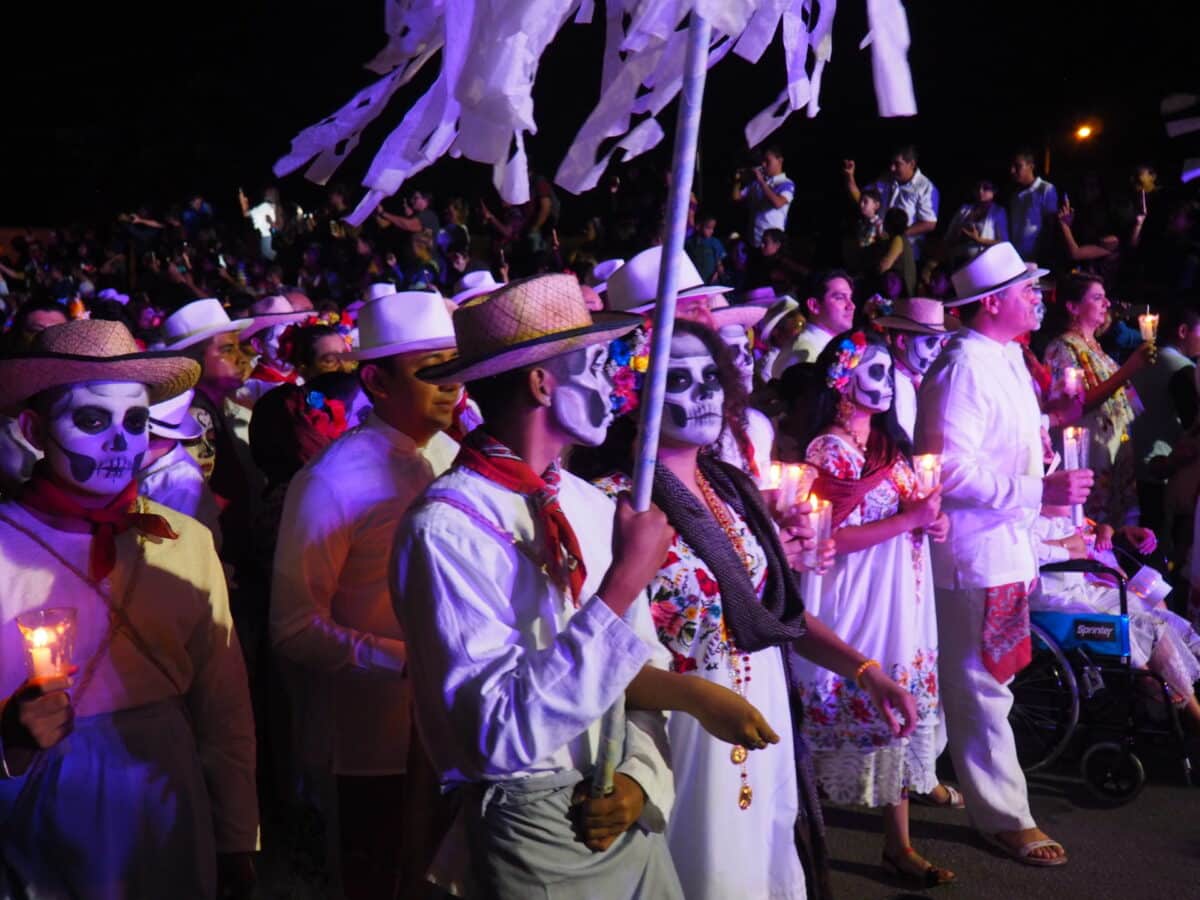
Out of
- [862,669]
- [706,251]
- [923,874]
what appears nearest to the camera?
[862,669]

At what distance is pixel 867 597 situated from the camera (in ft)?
16.5

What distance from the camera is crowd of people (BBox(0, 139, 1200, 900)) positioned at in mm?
2514

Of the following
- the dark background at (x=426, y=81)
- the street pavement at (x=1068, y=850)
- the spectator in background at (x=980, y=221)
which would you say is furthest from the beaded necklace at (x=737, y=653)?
the dark background at (x=426, y=81)

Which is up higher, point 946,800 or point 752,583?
point 752,583

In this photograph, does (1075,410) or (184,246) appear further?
(184,246)

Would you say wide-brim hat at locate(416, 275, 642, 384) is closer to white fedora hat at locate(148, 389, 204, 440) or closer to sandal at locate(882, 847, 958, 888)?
white fedora hat at locate(148, 389, 204, 440)

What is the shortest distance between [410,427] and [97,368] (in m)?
1.25

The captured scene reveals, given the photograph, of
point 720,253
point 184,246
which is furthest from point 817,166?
point 184,246

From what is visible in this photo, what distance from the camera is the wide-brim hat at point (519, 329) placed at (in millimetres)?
2631

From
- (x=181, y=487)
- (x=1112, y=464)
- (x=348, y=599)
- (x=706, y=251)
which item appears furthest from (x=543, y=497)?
(x=706, y=251)

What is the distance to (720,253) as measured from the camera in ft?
43.8

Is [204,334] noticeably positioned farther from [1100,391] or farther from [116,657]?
[1100,391]

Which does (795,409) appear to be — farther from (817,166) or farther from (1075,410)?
(817,166)

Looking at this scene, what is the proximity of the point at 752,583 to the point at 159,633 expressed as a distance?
1545 millimetres
